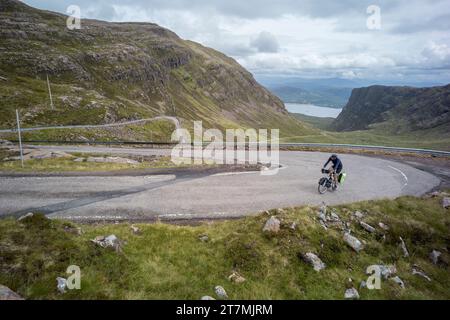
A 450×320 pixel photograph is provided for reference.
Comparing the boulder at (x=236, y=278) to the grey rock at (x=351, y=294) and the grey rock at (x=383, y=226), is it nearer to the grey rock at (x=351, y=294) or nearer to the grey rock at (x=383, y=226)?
the grey rock at (x=351, y=294)

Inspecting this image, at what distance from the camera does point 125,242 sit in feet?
31.4

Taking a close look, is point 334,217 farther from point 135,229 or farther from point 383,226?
point 135,229

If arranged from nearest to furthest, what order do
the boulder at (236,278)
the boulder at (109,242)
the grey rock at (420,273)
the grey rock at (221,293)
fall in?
the grey rock at (221,293)
the boulder at (236,278)
the boulder at (109,242)
the grey rock at (420,273)

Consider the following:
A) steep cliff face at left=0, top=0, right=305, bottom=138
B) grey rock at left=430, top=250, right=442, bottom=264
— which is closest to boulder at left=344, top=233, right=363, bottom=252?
grey rock at left=430, top=250, right=442, bottom=264

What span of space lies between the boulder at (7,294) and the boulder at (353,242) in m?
10.1

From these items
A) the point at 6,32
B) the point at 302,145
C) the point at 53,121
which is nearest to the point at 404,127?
the point at 302,145

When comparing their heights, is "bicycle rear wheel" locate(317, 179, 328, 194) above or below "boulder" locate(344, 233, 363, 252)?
above

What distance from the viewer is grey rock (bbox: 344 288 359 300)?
8242mm

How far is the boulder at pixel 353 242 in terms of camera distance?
10.3m

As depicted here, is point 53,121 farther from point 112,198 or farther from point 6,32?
point 6,32

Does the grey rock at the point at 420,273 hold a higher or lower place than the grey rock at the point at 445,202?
lower

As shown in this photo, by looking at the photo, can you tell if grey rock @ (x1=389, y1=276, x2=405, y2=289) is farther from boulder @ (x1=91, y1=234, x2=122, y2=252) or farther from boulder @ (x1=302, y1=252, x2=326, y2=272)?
boulder @ (x1=91, y1=234, x2=122, y2=252)

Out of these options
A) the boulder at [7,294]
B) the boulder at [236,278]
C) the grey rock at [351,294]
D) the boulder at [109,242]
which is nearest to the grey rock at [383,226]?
the grey rock at [351,294]

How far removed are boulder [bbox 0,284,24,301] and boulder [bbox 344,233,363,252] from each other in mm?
10135
